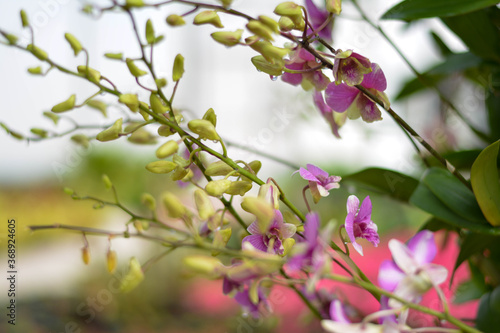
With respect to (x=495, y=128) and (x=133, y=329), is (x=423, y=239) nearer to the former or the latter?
(x=495, y=128)

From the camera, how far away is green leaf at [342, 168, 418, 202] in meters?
0.35

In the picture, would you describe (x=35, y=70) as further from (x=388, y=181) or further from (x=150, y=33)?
(x=388, y=181)

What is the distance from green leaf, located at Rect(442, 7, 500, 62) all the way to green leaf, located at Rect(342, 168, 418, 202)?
131mm

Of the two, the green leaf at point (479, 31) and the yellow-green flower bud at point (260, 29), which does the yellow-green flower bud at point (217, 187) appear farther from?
the green leaf at point (479, 31)

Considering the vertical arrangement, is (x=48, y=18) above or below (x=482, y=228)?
above

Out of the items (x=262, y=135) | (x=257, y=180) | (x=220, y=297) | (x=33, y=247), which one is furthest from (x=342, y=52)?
(x=33, y=247)

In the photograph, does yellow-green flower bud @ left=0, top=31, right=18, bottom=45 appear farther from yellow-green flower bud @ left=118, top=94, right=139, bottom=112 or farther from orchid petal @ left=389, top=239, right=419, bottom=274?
orchid petal @ left=389, top=239, right=419, bottom=274

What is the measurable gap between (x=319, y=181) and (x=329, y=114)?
8 centimetres

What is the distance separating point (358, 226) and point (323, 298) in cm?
16

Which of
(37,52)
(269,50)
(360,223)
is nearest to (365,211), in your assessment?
(360,223)

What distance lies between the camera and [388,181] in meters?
0.36

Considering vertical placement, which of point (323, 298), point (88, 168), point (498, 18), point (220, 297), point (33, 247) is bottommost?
point (220, 297)

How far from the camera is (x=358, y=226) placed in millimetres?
271

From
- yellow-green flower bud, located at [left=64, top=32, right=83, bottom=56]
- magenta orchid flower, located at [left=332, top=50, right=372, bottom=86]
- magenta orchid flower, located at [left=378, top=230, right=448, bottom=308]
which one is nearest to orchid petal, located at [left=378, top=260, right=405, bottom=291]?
magenta orchid flower, located at [left=378, top=230, right=448, bottom=308]
